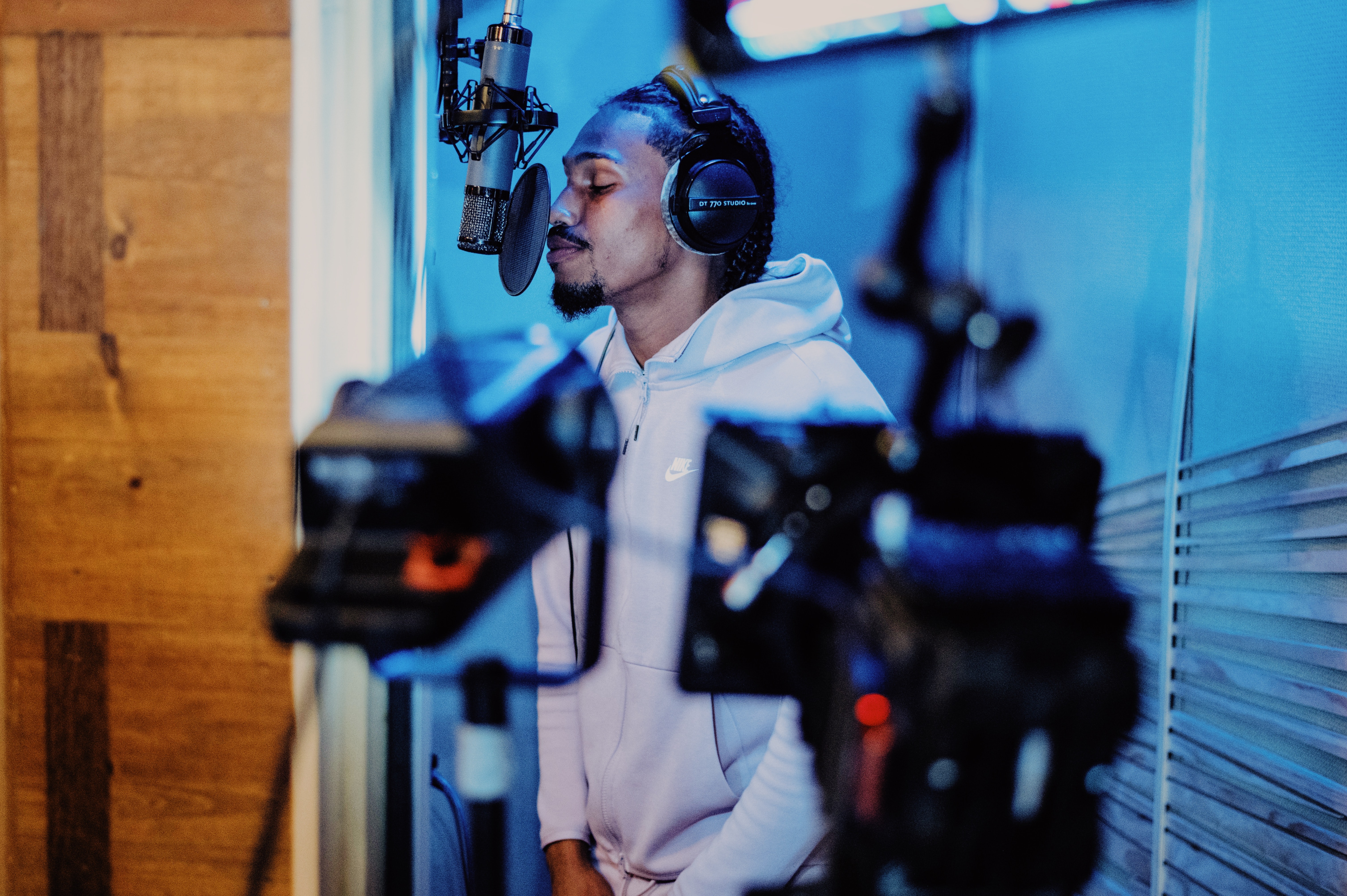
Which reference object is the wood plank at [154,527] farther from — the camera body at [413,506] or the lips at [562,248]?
the lips at [562,248]

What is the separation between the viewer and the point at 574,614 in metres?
1.18

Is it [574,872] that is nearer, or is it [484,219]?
[484,219]

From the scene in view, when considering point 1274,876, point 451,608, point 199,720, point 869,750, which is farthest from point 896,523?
point 199,720

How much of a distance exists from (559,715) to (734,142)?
2.91 ft

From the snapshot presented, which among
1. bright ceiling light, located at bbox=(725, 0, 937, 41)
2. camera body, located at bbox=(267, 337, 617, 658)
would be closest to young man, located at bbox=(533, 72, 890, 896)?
bright ceiling light, located at bbox=(725, 0, 937, 41)

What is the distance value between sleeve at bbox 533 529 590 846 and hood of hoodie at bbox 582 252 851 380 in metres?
0.32

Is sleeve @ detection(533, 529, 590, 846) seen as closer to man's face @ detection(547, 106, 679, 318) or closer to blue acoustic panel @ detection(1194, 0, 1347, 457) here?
man's face @ detection(547, 106, 679, 318)

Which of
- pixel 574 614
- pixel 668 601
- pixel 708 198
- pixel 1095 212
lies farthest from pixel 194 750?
pixel 1095 212

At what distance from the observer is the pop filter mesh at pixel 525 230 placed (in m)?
0.90

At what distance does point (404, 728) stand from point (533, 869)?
1.56 ft

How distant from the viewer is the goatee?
109 cm

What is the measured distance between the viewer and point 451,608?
0.78m

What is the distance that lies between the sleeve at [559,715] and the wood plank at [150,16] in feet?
2.55

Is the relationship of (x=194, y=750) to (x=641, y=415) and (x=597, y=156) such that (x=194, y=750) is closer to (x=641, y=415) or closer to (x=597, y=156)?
(x=641, y=415)
